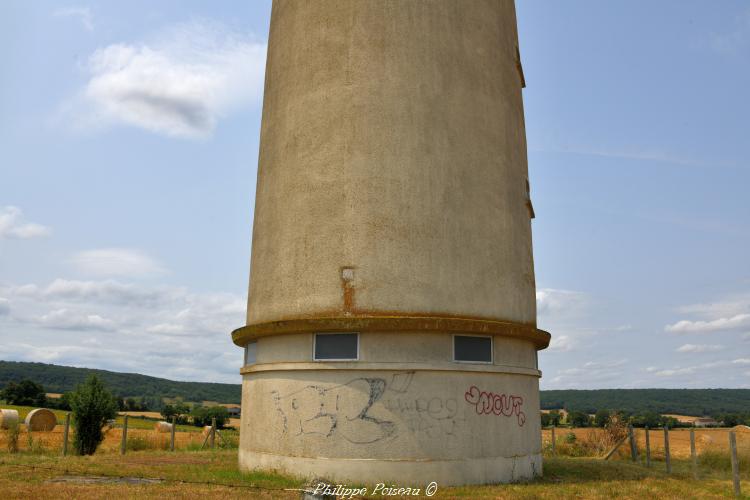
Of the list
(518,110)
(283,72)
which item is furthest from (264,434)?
(518,110)

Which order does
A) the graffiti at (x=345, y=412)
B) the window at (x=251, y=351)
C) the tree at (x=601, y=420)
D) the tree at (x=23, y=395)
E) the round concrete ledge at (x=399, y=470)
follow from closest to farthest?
the round concrete ledge at (x=399, y=470)
the graffiti at (x=345, y=412)
the window at (x=251, y=351)
the tree at (x=601, y=420)
the tree at (x=23, y=395)

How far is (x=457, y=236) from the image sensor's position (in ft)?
53.5

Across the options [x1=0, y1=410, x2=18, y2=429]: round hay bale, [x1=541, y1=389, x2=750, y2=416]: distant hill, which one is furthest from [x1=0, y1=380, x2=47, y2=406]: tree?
[x1=541, y1=389, x2=750, y2=416]: distant hill

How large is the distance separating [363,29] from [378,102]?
2229mm

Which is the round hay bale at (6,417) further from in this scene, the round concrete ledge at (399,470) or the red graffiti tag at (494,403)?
the red graffiti tag at (494,403)

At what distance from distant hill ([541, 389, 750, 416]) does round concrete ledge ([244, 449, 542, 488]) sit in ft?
407

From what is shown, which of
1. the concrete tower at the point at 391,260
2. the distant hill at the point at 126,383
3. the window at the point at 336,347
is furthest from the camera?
the distant hill at the point at 126,383

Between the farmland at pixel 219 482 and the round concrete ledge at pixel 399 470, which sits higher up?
the round concrete ledge at pixel 399 470

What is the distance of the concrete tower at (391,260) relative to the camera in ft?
48.2

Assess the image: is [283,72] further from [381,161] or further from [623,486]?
[623,486]

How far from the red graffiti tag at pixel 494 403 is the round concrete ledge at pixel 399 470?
1.13 meters

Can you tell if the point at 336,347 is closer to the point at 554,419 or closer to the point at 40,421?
the point at 40,421

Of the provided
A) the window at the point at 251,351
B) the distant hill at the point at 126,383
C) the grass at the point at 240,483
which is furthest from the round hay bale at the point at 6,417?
the distant hill at the point at 126,383

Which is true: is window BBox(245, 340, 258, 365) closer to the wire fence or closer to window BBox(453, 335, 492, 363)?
window BBox(453, 335, 492, 363)
